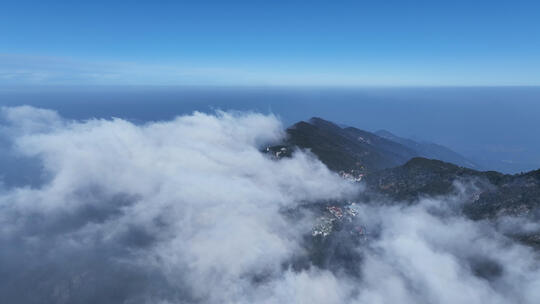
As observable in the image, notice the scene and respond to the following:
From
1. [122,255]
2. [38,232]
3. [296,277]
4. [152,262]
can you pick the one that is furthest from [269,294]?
[38,232]

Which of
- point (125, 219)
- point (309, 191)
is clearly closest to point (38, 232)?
point (125, 219)

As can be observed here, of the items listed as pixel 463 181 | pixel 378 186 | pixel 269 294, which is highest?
pixel 463 181

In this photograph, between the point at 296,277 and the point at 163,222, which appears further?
the point at 163,222

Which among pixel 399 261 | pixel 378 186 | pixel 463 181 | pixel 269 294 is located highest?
pixel 463 181

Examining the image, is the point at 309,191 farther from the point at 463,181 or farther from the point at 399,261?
the point at 463,181

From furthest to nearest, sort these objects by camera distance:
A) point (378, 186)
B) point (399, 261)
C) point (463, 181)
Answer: point (378, 186)
point (463, 181)
point (399, 261)

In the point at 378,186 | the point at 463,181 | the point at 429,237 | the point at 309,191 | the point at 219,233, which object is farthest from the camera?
the point at 309,191

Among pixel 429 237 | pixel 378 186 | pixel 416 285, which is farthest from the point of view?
pixel 378 186

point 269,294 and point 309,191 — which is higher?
point 309,191

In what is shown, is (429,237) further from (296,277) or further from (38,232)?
(38,232)
